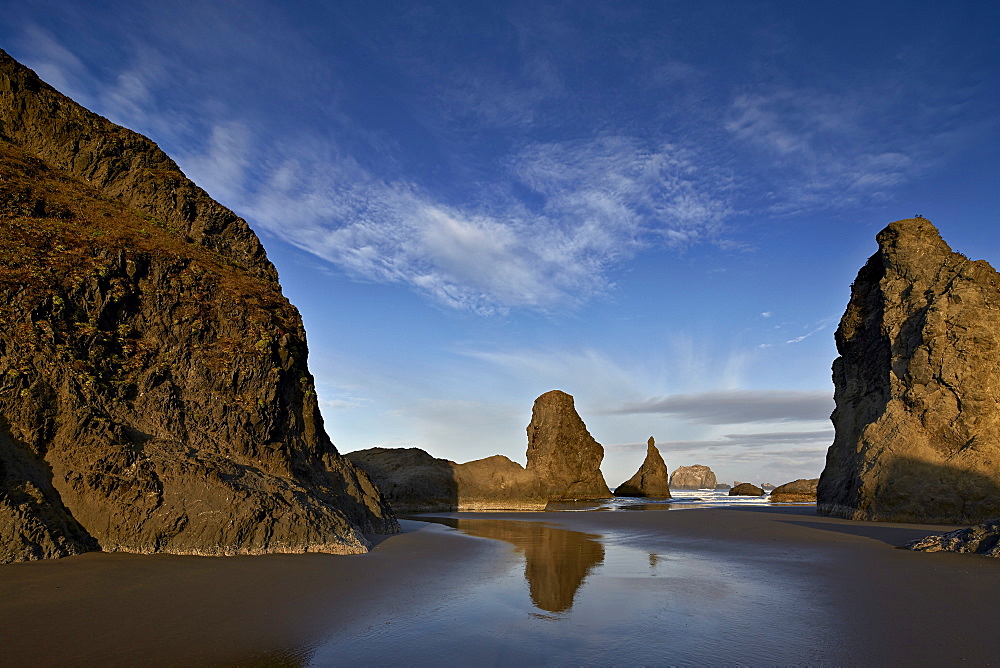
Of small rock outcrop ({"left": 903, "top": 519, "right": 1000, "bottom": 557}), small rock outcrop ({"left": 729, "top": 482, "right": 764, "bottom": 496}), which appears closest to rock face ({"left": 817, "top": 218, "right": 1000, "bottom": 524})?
small rock outcrop ({"left": 903, "top": 519, "right": 1000, "bottom": 557})

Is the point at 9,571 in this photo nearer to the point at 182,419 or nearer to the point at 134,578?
the point at 134,578

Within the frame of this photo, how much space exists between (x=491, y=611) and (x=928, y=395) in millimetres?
27675

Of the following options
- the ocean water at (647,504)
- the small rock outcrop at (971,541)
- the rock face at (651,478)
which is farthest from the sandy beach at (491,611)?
the rock face at (651,478)

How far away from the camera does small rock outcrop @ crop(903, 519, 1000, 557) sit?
12.2 metres

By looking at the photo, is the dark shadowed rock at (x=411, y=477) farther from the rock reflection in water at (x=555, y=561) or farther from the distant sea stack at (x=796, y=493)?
the distant sea stack at (x=796, y=493)

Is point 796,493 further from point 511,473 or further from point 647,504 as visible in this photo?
point 511,473

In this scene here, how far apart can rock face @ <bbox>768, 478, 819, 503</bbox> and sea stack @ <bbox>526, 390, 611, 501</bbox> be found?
20.5m

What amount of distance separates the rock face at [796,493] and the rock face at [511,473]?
2052cm

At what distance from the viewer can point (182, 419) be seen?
12.5m

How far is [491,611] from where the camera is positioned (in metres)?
8.19

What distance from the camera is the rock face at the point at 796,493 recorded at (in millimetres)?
57625

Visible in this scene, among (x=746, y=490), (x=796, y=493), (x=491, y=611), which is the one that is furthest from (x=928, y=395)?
(x=746, y=490)

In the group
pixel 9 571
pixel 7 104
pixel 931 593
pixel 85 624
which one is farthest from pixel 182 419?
pixel 931 593

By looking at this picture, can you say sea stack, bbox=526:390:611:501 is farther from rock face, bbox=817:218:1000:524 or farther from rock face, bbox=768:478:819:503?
rock face, bbox=817:218:1000:524
